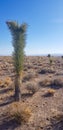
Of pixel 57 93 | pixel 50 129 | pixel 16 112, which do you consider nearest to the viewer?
pixel 50 129

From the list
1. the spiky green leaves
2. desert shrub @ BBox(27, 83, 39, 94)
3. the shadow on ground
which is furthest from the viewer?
desert shrub @ BBox(27, 83, 39, 94)

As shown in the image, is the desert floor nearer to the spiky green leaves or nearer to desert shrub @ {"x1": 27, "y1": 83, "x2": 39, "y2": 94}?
desert shrub @ {"x1": 27, "y1": 83, "x2": 39, "y2": 94}

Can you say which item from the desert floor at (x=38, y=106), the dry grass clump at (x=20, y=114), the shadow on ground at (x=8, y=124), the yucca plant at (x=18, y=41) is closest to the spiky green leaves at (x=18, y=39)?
the yucca plant at (x=18, y=41)

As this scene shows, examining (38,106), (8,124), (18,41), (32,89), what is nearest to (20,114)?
(8,124)

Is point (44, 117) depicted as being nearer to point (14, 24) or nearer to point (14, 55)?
point (14, 55)

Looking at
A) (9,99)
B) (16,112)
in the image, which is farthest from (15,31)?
(16,112)

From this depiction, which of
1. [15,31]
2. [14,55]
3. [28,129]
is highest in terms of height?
[15,31]

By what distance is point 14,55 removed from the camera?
14.4 meters

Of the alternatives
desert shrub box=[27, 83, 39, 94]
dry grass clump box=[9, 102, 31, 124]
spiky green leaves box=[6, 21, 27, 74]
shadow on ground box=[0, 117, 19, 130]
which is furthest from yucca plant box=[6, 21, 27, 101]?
shadow on ground box=[0, 117, 19, 130]

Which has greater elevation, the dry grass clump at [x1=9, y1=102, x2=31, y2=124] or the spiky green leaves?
the spiky green leaves

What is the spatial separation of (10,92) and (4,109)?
154 inches

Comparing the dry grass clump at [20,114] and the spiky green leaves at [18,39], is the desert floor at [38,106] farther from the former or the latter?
the spiky green leaves at [18,39]

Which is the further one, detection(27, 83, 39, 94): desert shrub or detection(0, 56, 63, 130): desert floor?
detection(27, 83, 39, 94): desert shrub

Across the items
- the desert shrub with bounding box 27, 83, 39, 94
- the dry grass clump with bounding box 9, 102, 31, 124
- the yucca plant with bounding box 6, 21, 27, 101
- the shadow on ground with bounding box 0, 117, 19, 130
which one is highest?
the yucca plant with bounding box 6, 21, 27, 101
